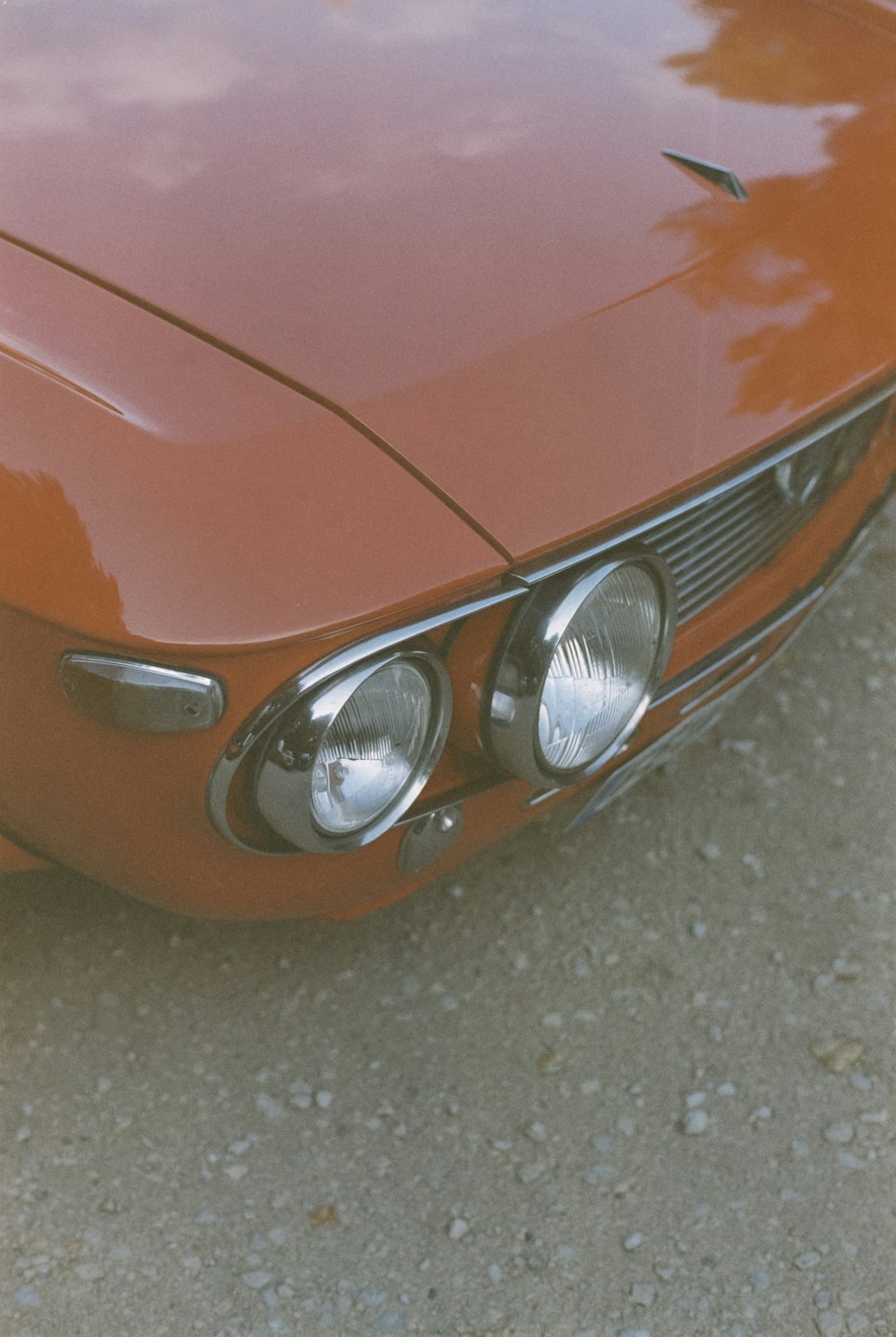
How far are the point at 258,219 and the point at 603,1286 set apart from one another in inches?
57.7

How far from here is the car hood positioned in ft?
5.02

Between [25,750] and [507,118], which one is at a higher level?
[507,118]

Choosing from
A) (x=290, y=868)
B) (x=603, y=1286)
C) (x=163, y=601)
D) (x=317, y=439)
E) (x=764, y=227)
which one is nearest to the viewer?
(x=163, y=601)

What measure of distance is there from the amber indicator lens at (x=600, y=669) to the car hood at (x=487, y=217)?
13 centimetres

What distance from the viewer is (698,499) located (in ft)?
5.26

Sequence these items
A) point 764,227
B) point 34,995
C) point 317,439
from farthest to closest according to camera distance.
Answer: point 34,995 → point 764,227 → point 317,439

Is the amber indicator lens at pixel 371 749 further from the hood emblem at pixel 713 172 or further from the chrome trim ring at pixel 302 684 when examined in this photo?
the hood emblem at pixel 713 172

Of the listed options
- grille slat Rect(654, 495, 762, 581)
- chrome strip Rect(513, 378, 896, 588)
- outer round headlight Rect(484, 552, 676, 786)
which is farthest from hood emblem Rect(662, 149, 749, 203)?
outer round headlight Rect(484, 552, 676, 786)

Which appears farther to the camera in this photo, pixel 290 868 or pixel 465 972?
pixel 465 972

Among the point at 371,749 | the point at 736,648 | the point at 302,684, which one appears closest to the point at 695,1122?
the point at 736,648

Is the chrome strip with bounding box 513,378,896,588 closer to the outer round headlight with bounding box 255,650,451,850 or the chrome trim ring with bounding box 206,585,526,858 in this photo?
the chrome trim ring with bounding box 206,585,526,858

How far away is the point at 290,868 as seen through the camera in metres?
1.57

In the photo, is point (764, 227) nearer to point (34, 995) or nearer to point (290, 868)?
point (290, 868)

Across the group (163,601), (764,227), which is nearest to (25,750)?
(163,601)
